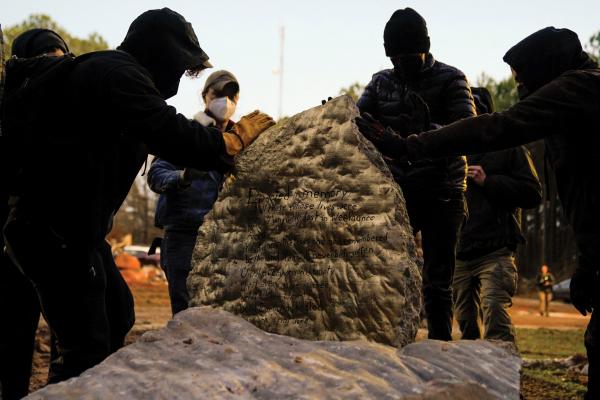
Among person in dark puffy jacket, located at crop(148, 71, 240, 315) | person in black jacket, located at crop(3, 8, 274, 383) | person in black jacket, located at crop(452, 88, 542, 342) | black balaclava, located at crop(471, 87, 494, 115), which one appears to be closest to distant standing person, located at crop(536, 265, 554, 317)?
person in black jacket, located at crop(452, 88, 542, 342)

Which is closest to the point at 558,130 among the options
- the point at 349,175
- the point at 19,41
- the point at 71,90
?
the point at 349,175

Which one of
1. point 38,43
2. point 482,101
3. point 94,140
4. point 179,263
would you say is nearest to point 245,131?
point 94,140

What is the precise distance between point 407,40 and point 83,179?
2.08 m

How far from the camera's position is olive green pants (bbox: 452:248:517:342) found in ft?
18.1

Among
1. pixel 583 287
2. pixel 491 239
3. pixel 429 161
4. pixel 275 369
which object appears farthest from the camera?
pixel 491 239

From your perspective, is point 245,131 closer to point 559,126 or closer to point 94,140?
point 94,140

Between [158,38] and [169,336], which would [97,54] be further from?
[169,336]

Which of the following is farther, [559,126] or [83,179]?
[559,126]

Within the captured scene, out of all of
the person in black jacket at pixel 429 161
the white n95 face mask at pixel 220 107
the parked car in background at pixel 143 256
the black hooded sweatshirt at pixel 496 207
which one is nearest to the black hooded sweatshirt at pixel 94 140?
the person in black jacket at pixel 429 161

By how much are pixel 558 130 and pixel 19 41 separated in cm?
347

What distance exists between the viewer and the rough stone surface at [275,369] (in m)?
3.02

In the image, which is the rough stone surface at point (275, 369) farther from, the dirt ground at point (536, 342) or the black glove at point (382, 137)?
the dirt ground at point (536, 342)

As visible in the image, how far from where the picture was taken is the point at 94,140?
3.31 m

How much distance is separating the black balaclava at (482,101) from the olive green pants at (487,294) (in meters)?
1.00
